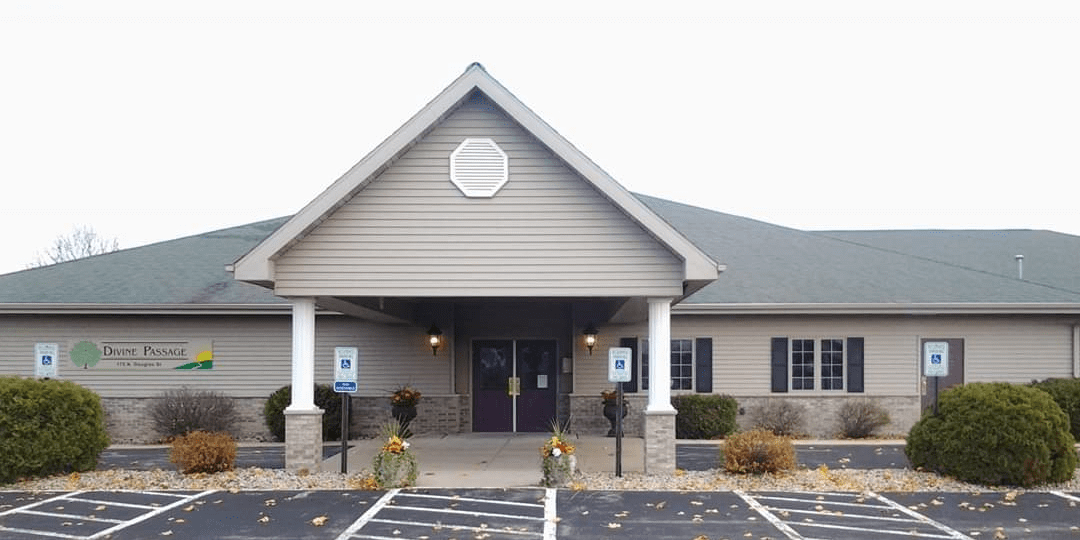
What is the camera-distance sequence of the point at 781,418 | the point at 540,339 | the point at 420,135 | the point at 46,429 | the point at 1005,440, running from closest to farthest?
the point at 1005,440 → the point at 420,135 → the point at 46,429 → the point at 781,418 → the point at 540,339

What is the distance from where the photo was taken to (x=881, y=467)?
49.6 feet

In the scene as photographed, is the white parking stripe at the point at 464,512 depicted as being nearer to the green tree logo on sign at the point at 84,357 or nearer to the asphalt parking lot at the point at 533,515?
the asphalt parking lot at the point at 533,515

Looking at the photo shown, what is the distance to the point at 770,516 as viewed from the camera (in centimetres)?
1095

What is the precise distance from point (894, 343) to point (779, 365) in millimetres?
2662

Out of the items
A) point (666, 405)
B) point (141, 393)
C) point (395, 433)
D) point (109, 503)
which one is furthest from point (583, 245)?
point (141, 393)

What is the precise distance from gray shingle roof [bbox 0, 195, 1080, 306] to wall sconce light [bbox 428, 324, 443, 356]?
11.4 ft

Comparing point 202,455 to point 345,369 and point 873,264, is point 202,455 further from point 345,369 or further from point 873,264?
point 873,264

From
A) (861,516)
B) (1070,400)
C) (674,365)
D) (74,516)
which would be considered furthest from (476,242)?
(1070,400)

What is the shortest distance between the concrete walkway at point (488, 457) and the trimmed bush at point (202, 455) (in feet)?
5.07

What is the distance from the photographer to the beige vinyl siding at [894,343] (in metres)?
20.4

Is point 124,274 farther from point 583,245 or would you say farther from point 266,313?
point 583,245

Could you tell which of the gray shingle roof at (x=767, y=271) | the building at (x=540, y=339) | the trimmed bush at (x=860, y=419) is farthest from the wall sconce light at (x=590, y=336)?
the trimmed bush at (x=860, y=419)

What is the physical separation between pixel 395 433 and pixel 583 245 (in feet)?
12.8

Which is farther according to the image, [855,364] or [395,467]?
[855,364]
